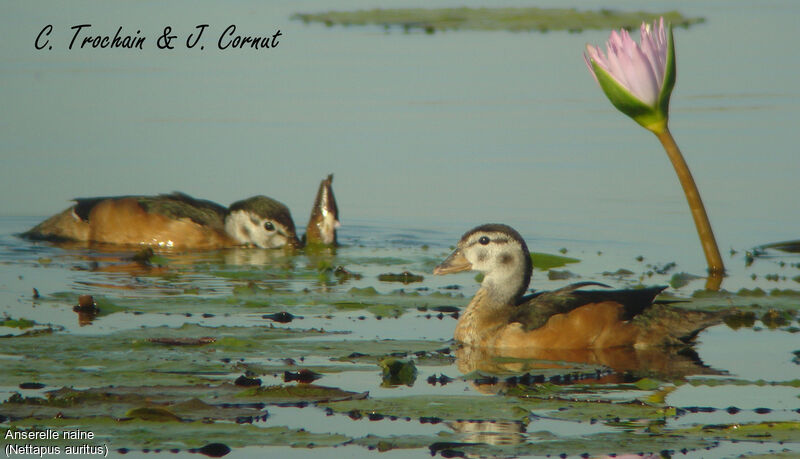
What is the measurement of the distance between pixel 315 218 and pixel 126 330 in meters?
5.64

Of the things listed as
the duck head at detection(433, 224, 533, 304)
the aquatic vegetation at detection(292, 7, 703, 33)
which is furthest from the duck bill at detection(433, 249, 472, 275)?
the aquatic vegetation at detection(292, 7, 703, 33)

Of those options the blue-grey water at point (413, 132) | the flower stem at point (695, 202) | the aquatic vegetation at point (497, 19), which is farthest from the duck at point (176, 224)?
the aquatic vegetation at point (497, 19)

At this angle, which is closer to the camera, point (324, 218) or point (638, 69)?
point (638, 69)

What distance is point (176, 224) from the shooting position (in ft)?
53.3

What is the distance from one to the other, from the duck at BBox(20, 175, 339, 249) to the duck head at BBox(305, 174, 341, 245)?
0.5 inches

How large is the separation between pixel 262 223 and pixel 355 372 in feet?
21.9

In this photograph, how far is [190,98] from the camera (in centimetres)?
2383

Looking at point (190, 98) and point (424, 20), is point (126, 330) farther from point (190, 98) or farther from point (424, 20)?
point (424, 20)

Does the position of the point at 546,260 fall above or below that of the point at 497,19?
below

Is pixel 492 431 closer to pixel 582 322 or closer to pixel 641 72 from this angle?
pixel 582 322

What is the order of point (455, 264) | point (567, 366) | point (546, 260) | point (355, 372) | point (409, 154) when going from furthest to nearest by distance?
point (409, 154) → point (546, 260) → point (455, 264) → point (567, 366) → point (355, 372)

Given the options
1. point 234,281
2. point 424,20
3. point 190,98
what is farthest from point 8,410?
point 424,20

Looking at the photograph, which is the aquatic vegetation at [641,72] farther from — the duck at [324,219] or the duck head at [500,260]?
the duck at [324,219]

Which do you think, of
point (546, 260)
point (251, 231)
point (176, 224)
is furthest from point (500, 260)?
point (176, 224)
